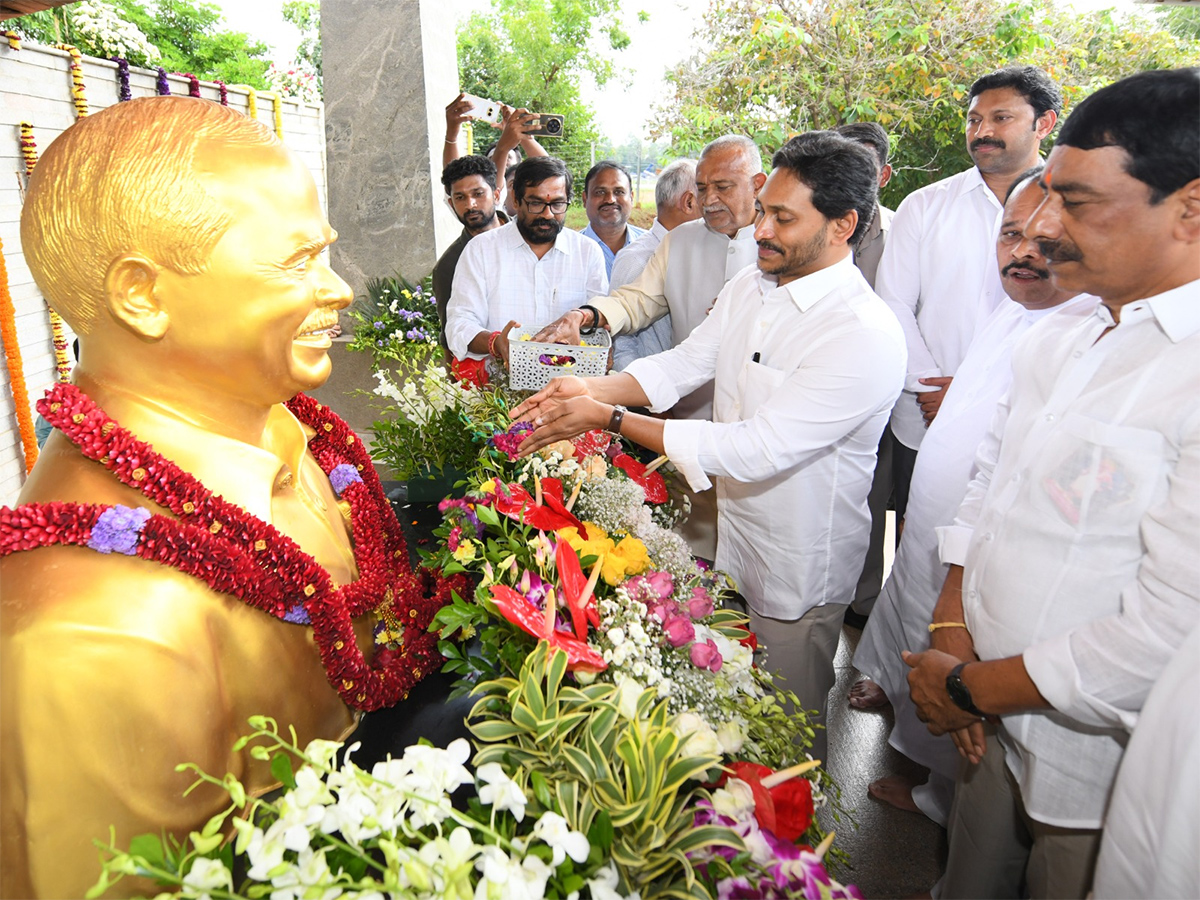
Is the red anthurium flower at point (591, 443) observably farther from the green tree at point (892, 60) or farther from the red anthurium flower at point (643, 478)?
the green tree at point (892, 60)

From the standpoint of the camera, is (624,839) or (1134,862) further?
(1134,862)

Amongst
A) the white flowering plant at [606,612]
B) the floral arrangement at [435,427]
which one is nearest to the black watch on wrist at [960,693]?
the white flowering plant at [606,612]

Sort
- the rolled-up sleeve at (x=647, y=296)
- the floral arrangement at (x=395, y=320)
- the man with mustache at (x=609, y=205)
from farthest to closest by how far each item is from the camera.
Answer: the floral arrangement at (x=395, y=320), the man with mustache at (x=609, y=205), the rolled-up sleeve at (x=647, y=296)

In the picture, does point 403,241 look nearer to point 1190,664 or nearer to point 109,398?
point 109,398

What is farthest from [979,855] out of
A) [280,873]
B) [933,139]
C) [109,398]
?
[933,139]

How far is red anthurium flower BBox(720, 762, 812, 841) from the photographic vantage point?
51.2 inches

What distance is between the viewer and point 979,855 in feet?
6.85

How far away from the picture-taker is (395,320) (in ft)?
22.2

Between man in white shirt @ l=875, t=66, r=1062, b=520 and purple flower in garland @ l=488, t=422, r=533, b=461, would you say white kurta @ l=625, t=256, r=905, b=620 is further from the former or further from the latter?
man in white shirt @ l=875, t=66, r=1062, b=520

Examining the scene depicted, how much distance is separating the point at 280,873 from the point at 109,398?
0.96m

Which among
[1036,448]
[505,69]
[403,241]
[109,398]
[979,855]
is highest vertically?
[505,69]

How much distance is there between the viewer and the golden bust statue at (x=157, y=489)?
48.4 inches

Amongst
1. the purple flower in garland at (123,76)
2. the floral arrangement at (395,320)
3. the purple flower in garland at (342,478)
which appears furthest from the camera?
the floral arrangement at (395,320)

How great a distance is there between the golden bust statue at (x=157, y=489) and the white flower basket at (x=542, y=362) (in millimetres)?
1445
